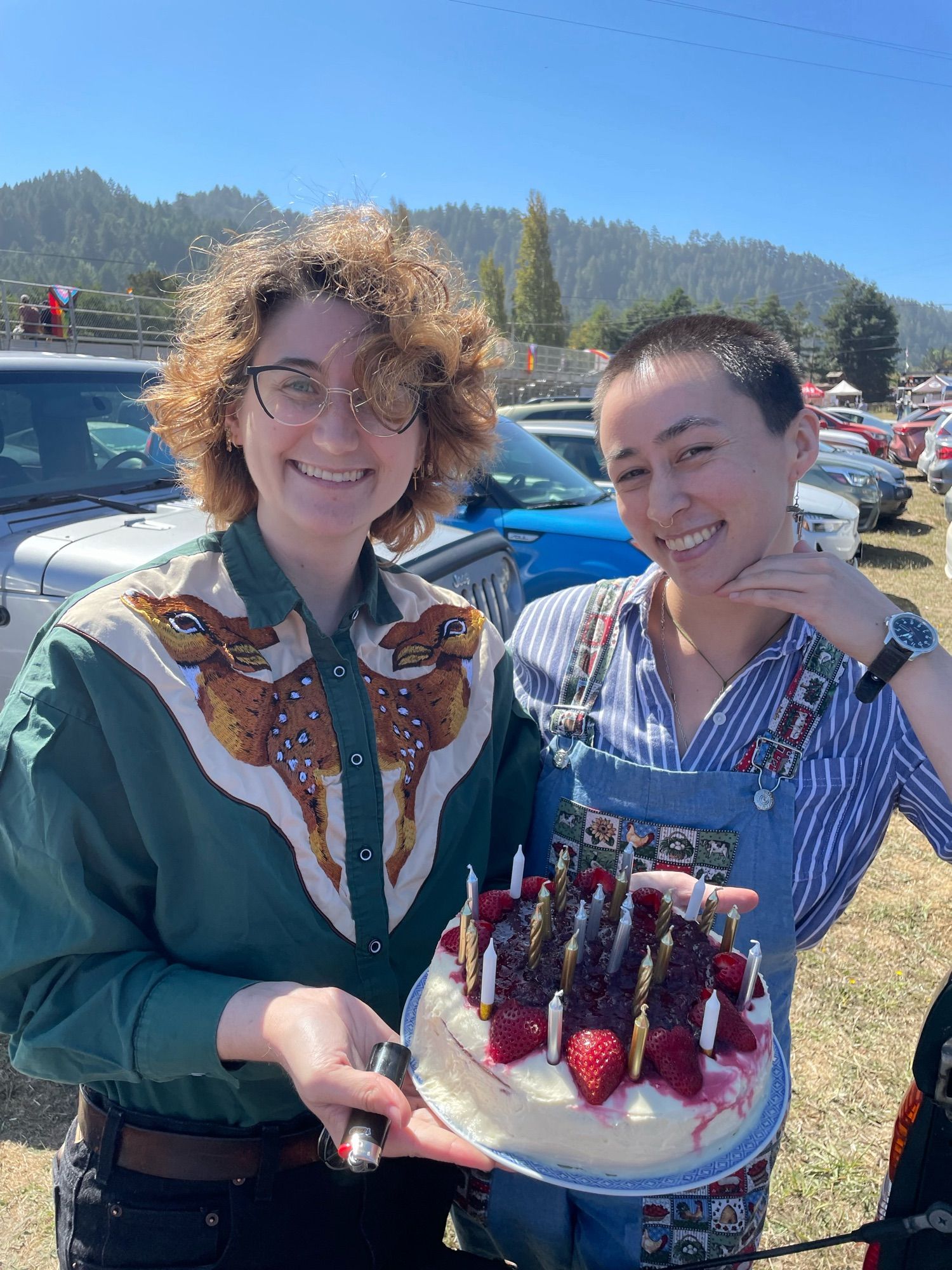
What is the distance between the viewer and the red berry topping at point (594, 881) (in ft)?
5.99

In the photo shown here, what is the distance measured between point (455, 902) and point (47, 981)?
0.77 meters

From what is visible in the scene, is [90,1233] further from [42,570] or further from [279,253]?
[42,570]

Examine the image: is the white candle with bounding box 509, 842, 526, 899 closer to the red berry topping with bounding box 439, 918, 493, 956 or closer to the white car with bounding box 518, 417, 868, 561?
the red berry topping with bounding box 439, 918, 493, 956

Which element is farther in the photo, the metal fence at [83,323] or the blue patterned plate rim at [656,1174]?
the metal fence at [83,323]

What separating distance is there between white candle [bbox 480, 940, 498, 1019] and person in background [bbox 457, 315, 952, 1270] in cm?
48

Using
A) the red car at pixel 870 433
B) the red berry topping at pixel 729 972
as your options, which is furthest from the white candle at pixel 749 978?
the red car at pixel 870 433

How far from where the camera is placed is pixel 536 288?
87.6 m

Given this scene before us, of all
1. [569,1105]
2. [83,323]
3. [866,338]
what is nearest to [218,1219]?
[569,1105]

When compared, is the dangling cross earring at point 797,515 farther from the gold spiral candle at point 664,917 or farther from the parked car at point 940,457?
the parked car at point 940,457

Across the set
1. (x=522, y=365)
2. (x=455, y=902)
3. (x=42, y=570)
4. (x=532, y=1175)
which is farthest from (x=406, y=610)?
(x=522, y=365)

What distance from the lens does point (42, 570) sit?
3553mm

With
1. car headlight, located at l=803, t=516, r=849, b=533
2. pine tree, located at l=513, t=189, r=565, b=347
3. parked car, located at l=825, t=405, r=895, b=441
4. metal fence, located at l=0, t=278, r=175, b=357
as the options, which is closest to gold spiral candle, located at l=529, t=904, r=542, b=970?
car headlight, located at l=803, t=516, r=849, b=533

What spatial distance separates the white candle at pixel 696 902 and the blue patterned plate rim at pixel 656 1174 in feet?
1.11

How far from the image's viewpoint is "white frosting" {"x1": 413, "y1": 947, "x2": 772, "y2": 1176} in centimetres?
140
